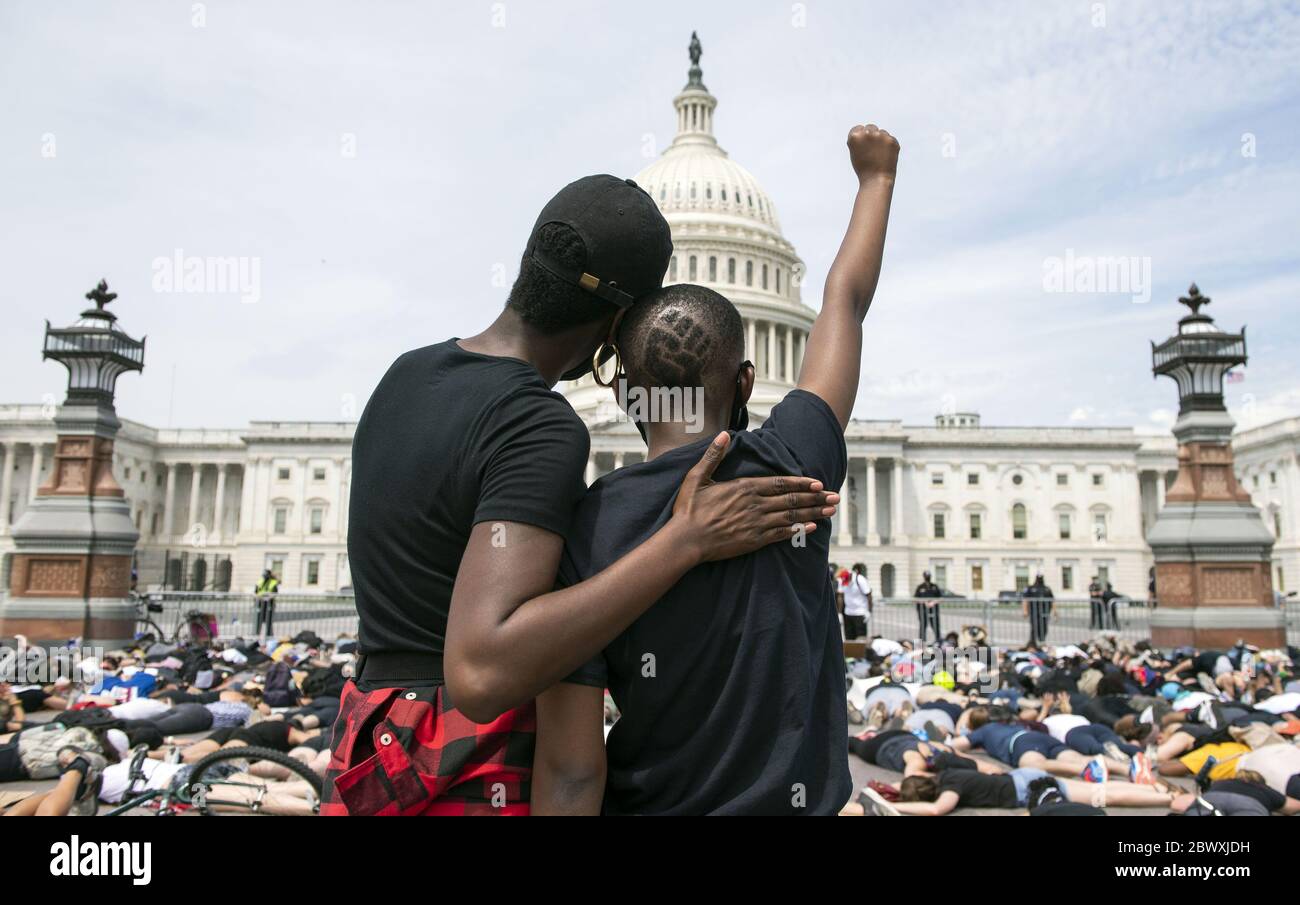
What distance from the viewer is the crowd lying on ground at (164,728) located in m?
6.27

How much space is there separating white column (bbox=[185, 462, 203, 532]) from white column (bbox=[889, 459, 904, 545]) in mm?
59259

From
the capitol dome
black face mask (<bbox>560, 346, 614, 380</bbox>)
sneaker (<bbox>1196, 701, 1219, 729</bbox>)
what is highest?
the capitol dome

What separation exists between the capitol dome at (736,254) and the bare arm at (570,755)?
71.4 m

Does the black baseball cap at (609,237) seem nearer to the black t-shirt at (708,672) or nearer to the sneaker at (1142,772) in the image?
the black t-shirt at (708,672)

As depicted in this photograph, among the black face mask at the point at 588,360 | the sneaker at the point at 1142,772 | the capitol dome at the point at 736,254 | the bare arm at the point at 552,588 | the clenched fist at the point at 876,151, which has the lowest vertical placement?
the sneaker at the point at 1142,772

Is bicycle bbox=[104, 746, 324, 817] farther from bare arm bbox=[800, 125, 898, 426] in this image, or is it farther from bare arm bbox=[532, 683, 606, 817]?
bare arm bbox=[800, 125, 898, 426]

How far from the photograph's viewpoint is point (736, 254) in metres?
81.8

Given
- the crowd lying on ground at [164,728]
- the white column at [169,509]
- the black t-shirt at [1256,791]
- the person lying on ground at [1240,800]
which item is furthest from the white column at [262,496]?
the black t-shirt at [1256,791]

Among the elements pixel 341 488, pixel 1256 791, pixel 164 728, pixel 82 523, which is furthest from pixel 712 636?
pixel 341 488

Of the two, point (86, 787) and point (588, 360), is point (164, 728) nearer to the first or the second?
point (86, 787)

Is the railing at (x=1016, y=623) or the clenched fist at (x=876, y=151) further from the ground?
the clenched fist at (x=876, y=151)

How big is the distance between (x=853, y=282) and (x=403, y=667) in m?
1.37

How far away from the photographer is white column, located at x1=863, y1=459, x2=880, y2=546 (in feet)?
236

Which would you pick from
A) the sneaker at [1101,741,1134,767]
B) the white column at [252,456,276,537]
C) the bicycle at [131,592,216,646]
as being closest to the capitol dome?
the white column at [252,456,276,537]
